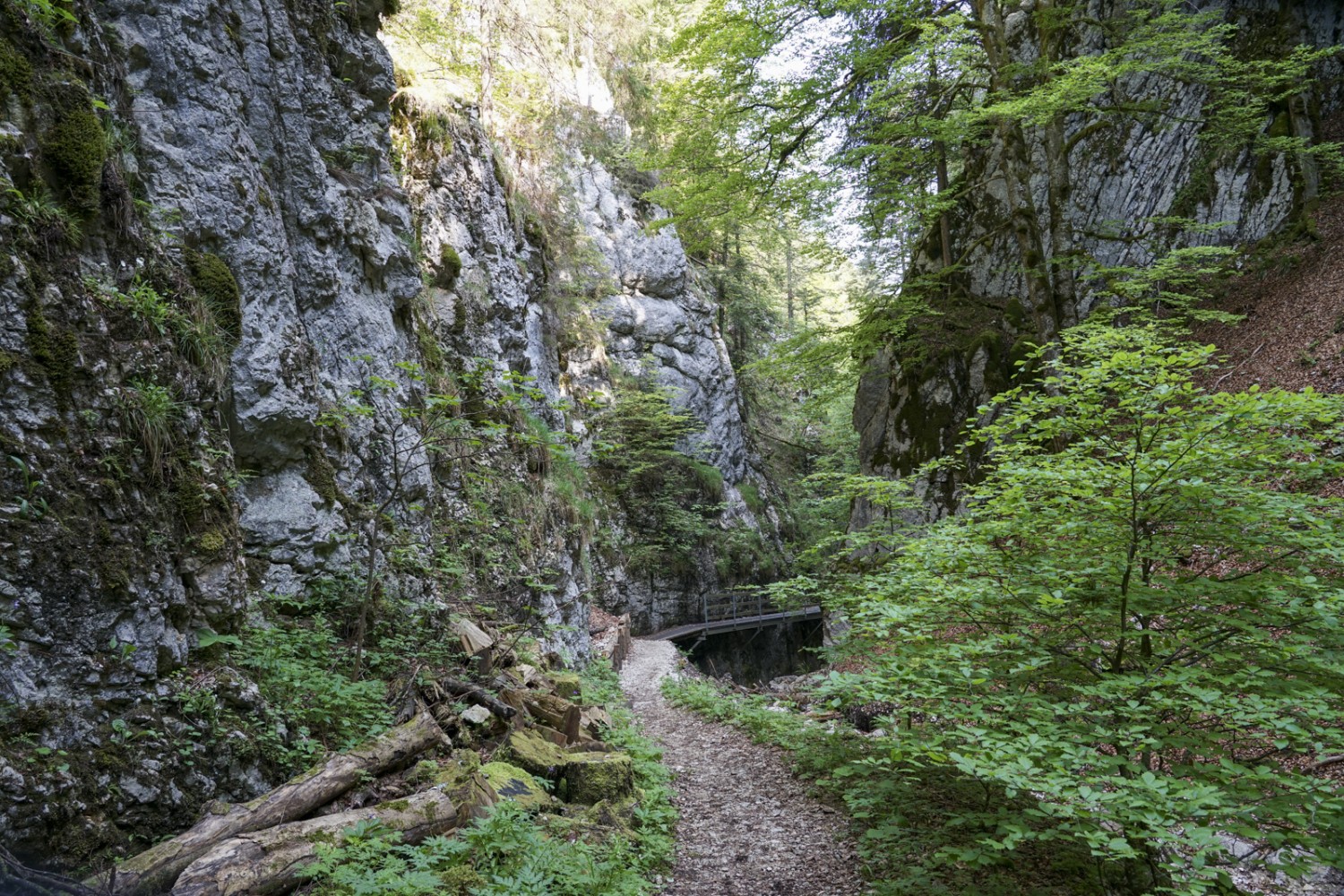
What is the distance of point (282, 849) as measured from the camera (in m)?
3.13

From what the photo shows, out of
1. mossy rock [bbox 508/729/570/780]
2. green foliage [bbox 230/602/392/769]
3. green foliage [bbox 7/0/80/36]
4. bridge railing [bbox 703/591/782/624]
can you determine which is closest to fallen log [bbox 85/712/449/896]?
green foliage [bbox 230/602/392/769]

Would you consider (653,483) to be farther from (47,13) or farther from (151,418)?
(47,13)

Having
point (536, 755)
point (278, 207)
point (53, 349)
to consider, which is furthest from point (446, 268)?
point (536, 755)

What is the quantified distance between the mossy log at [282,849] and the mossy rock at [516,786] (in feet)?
1.86

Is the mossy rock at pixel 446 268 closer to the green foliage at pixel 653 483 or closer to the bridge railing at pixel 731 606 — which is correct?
the green foliage at pixel 653 483

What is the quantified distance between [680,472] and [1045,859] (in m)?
17.9

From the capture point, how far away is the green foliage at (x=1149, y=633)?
258 cm

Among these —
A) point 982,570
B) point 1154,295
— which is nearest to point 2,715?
point 982,570

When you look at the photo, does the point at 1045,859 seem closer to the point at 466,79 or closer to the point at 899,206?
the point at 899,206

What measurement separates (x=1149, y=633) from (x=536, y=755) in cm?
430

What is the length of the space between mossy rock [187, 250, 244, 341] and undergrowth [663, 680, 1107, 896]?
5.50m

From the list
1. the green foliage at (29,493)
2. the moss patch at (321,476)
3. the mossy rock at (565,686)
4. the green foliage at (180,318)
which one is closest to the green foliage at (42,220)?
the green foliage at (180,318)

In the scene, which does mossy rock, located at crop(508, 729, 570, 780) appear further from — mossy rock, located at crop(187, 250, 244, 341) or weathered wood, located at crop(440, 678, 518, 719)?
mossy rock, located at crop(187, 250, 244, 341)

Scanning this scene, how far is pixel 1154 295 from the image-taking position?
9.52 m
